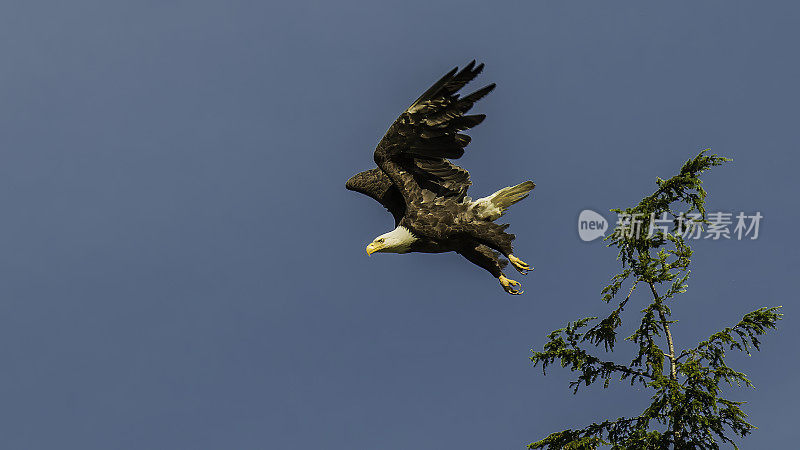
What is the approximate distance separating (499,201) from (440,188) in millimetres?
1089

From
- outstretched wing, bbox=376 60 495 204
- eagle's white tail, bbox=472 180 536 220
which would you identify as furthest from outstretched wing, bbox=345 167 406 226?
eagle's white tail, bbox=472 180 536 220

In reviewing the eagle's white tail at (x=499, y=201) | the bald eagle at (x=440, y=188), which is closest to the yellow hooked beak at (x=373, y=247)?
the bald eagle at (x=440, y=188)

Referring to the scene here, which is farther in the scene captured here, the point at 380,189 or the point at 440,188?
the point at 380,189

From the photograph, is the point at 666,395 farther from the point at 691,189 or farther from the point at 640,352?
the point at 691,189

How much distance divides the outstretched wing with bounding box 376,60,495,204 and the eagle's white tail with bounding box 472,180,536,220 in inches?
15.5

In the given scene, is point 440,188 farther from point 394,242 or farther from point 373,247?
point 373,247

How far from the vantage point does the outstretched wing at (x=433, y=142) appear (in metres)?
16.3

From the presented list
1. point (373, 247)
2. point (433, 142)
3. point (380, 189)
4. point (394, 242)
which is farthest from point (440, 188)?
point (380, 189)

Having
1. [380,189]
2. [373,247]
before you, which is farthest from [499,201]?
[380,189]

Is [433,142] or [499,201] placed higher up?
[433,142]

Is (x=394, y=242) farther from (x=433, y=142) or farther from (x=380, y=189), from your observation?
(x=380, y=189)

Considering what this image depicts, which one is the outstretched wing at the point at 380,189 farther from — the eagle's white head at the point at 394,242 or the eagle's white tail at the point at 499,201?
the eagle's white tail at the point at 499,201

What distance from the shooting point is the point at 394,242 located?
17.2 m

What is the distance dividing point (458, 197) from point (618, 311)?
3.39 meters
